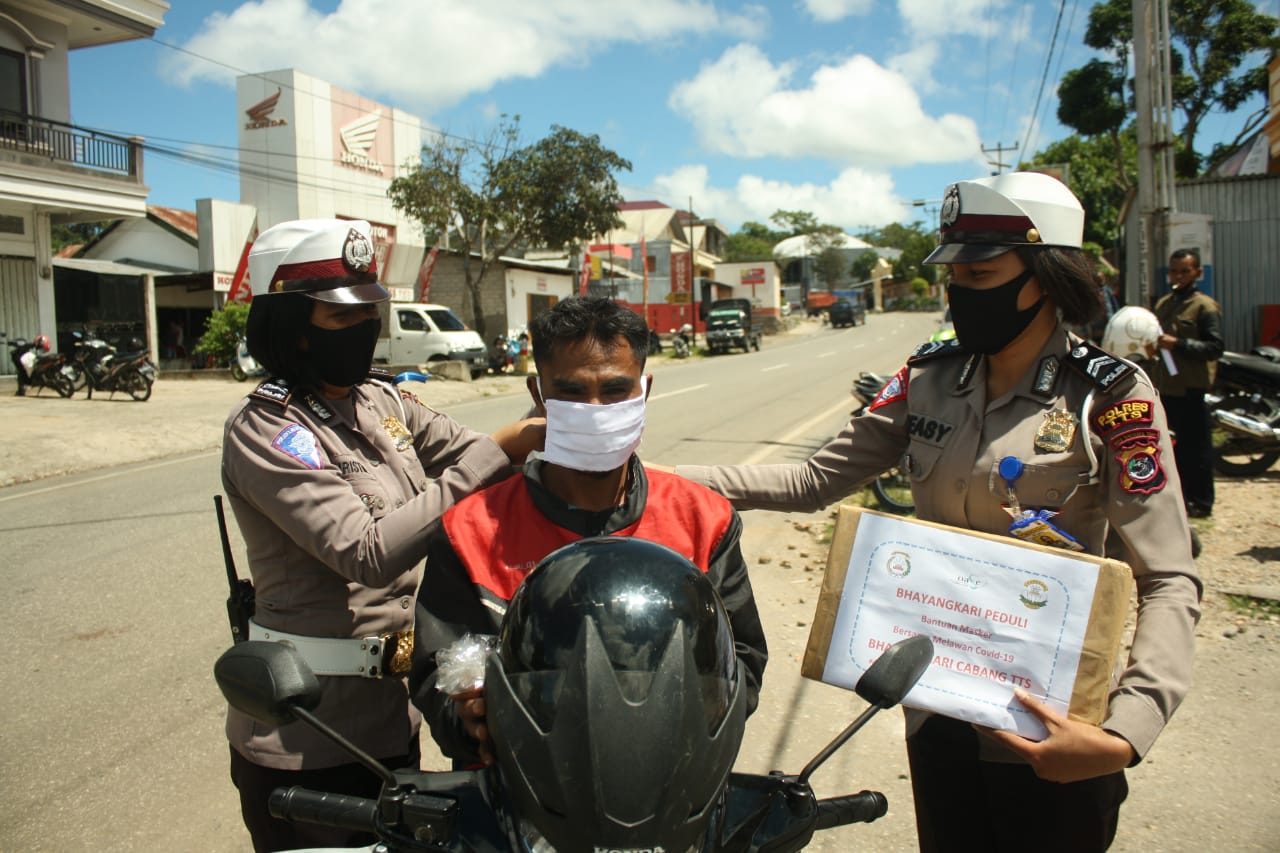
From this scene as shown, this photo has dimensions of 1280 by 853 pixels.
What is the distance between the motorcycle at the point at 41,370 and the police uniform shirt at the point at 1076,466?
17.2 metres

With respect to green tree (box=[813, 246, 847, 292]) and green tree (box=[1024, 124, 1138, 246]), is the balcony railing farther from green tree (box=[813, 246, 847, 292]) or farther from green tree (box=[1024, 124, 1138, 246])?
green tree (box=[813, 246, 847, 292])

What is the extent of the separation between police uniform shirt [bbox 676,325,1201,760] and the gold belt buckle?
1131mm

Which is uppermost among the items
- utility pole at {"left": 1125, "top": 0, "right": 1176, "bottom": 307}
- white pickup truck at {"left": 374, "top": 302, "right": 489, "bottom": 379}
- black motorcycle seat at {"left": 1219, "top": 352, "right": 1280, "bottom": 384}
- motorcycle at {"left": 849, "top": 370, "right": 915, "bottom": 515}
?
utility pole at {"left": 1125, "top": 0, "right": 1176, "bottom": 307}

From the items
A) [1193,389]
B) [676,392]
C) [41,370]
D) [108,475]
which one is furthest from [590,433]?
[41,370]

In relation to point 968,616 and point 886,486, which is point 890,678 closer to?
point 968,616

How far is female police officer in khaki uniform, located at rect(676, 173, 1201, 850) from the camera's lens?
1659 millimetres

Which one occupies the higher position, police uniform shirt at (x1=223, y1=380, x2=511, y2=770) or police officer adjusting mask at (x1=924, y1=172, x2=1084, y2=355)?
police officer adjusting mask at (x1=924, y1=172, x2=1084, y2=355)

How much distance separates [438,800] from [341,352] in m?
1.11

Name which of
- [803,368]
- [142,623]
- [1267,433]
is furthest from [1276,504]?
[803,368]

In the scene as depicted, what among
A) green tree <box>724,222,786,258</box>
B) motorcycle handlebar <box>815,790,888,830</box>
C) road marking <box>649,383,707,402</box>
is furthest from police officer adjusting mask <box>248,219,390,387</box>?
green tree <box>724,222,786,258</box>

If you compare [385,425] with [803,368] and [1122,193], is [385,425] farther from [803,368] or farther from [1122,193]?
[1122,193]

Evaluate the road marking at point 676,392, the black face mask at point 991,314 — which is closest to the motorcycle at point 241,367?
the road marking at point 676,392

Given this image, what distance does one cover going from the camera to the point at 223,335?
71.4 ft

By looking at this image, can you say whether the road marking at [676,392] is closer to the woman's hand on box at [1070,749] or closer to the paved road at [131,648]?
the paved road at [131,648]
